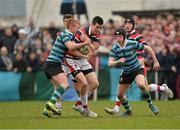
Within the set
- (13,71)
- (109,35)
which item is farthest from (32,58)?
(109,35)

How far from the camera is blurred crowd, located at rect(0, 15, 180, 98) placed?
2838cm

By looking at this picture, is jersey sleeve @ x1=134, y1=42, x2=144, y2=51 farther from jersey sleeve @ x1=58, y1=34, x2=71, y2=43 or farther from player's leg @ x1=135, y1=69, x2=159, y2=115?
jersey sleeve @ x1=58, y1=34, x2=71, y2=43

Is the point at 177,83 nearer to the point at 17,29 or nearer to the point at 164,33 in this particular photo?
the point at 164,33

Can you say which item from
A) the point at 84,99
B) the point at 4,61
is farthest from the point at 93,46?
the point at 4,61

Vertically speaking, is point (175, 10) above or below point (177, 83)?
above

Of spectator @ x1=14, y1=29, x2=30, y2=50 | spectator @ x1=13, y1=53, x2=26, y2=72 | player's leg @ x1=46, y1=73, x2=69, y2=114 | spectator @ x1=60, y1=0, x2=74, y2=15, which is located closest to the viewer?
player's leg @ x1=46, y1=73, x2=69, y2=114

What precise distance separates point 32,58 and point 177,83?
5.37m

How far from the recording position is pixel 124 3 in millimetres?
34031

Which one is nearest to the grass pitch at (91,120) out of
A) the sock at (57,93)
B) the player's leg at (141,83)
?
the player's leg at (141,83)

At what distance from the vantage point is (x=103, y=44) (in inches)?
1179

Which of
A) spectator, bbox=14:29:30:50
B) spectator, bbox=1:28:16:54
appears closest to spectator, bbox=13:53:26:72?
spectator, bbox=14:29:30:50

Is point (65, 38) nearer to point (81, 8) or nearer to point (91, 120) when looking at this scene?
point (91, 120)

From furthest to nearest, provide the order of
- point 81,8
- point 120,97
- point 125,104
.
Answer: point 81,8 → point 125,104 → point 120,97

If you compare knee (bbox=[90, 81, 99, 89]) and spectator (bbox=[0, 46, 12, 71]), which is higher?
knee (bbox=[90, 81, 99, 89])
